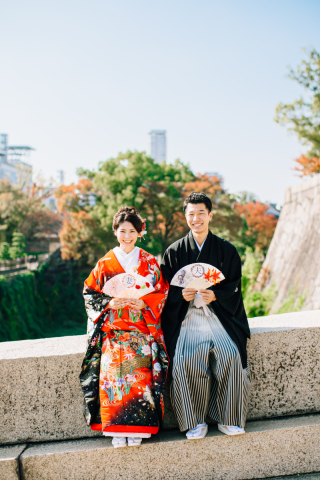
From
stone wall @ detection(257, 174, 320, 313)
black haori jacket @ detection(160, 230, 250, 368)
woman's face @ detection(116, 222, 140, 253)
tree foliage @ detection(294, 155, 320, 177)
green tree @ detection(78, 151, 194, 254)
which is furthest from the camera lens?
Answer: green tree @ detection(78, 151, 194, 254)

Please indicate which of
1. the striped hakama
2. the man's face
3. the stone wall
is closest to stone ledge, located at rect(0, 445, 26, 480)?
the striped hakama

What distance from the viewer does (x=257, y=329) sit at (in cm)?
255

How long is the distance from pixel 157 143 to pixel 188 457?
8317cm

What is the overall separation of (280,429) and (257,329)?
624mm

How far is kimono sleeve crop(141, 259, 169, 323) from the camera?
2.46 meters

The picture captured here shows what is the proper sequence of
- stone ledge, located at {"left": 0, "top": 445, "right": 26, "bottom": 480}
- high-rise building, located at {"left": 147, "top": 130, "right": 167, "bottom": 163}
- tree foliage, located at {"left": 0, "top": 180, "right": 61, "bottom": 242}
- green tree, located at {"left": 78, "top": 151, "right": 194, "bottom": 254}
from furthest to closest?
high-rise building, located at {"left": 147, "top": 130, "right": 167, "bottom": 163}
tree foliage, located at {"left": 0, "top": 180, "right": 61, "bottom": 242}
green tree, located at {"left": 78, "top": 151, "right": 194, "bottom": 254}
stone ledge, located at {"left": 0, "top": 445, "right": 26, "bottom": 480}

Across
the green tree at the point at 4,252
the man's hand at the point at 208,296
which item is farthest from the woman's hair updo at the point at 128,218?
the green tree at the point at 4,252

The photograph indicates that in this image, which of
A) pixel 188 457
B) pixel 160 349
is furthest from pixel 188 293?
pixel 188 457

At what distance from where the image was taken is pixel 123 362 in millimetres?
2305

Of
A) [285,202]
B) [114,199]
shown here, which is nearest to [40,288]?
[114,199]

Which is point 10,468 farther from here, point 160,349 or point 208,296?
point 208,296

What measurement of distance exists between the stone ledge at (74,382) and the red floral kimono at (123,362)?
0.47 feet

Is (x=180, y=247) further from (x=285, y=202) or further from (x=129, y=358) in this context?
(x=285, y=202)

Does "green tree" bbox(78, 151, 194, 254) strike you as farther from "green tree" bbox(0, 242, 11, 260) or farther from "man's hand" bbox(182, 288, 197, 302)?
"man's hand" bbox(182, 288, 197, 302)
